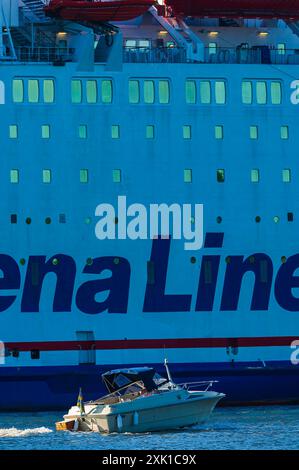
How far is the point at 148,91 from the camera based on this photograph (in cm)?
7544

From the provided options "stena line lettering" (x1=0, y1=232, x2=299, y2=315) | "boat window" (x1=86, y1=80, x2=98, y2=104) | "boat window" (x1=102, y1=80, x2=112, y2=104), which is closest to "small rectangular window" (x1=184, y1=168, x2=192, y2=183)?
"stena line lettering" (x1=0, y1=232, x2=299, y2=315)

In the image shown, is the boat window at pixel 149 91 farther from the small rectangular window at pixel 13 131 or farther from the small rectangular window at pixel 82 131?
the small rectangular window at pixel 13 131

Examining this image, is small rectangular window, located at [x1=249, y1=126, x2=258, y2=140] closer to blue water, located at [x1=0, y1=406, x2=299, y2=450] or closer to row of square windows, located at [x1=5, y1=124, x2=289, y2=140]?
row of square windows, located at [x1=5, y1=124, x2=289, y2=140]

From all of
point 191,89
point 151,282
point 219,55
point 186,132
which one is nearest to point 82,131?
point 186,132

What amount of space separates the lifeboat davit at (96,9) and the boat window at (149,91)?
1932 mm

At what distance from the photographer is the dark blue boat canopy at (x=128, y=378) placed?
7188 cm

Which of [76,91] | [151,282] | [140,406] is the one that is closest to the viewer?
[140,406]

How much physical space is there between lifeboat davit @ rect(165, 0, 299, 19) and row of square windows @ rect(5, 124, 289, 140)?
3.51 meters

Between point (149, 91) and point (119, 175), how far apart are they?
8.08 feet

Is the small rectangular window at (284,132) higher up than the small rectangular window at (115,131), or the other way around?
the small rectangular window at (115,131)

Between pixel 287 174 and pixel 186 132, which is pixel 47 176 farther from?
pixel 287 174

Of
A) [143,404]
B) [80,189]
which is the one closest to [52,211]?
[80,189]

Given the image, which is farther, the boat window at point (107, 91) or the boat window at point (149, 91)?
the boat window at point (149, 91)

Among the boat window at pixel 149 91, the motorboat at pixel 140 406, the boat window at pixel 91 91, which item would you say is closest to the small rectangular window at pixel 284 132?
the boat window at pixel 149 91
